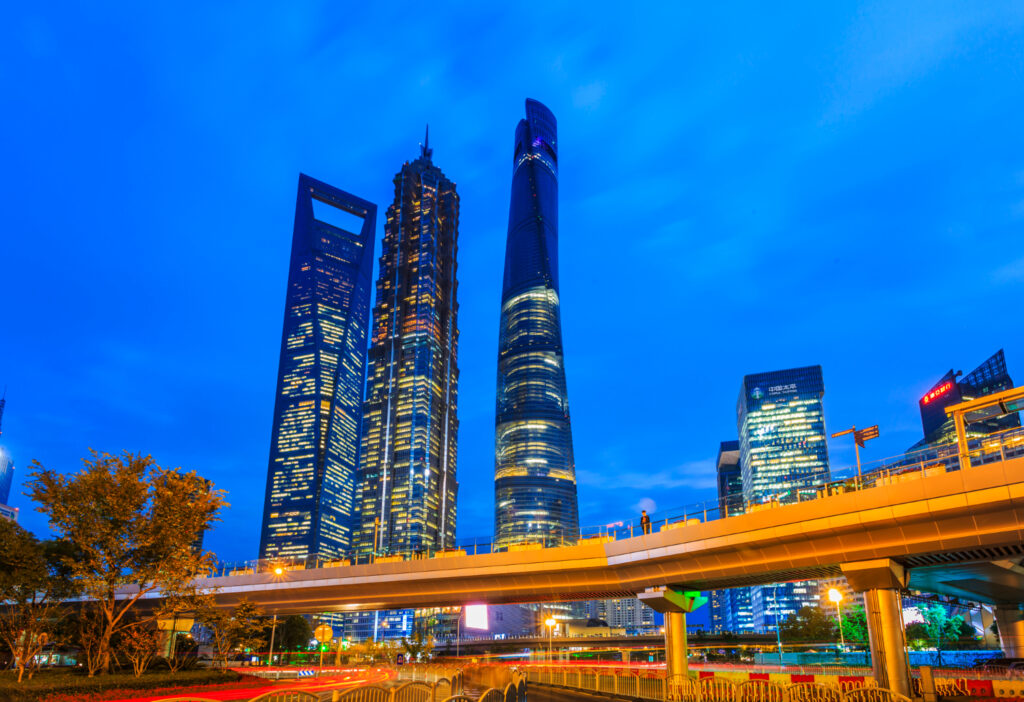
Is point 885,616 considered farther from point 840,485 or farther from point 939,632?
point 939,632

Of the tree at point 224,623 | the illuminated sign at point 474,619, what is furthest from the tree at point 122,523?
the illuminated sign at point 474,619

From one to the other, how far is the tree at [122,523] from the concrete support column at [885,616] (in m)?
32.4

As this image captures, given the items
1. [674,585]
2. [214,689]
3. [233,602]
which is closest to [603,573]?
[674,585]

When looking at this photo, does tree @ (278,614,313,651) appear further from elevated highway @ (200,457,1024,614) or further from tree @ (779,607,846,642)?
tree @ (779,607,846,642)

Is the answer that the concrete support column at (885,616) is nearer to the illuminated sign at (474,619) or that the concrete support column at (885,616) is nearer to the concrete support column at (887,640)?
the concrete support column at (887,640)

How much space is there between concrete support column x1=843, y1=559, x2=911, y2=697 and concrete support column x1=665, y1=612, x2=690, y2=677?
11550 millimetres

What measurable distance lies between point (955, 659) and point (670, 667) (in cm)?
3886

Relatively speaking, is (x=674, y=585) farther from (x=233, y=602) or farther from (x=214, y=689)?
(x=233, y=602)

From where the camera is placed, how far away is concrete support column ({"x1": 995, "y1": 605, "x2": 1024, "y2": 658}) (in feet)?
196

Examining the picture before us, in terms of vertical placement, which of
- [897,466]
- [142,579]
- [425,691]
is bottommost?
[425,691]

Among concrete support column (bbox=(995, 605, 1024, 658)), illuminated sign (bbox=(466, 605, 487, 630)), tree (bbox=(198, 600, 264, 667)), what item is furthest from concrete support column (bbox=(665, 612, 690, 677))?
illuminated sign (bbox=(466, 605, 487, 630))

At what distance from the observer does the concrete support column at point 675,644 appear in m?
42.4

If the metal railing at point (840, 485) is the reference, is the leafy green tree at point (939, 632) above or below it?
below

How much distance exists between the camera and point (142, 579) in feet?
104
